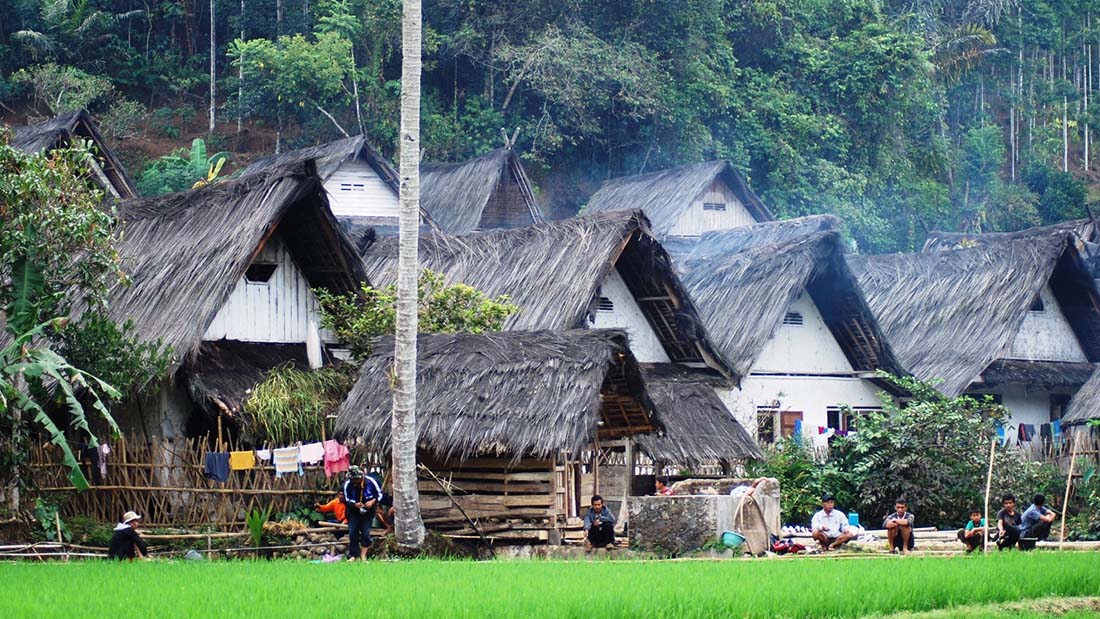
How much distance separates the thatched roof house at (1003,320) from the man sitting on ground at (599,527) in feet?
39.6

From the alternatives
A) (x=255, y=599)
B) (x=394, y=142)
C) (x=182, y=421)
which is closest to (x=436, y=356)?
(x=182, y=421)

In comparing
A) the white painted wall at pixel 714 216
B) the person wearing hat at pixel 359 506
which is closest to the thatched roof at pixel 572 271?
the person wearing hat at pixel 359 506

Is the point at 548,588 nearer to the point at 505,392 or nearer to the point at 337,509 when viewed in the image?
the point at 505,392

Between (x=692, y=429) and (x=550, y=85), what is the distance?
68.1 feet

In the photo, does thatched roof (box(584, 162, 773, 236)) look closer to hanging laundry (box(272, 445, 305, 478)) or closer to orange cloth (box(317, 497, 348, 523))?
hanging laundry (box(272, 445, 305, 478))

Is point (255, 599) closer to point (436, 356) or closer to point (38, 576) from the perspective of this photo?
Result: point (38, 576)

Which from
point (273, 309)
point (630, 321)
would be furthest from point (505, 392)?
point (630, 321)

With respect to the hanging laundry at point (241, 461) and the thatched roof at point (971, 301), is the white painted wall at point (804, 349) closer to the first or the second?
the thatched roof at point (971, 301)

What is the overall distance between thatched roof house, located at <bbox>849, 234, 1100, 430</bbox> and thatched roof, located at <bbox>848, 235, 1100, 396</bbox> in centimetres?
2

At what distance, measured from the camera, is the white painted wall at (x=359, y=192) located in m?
38.2

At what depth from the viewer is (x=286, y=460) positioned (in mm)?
21312

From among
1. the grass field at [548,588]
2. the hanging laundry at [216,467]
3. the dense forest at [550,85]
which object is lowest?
the grass field at [548,588]

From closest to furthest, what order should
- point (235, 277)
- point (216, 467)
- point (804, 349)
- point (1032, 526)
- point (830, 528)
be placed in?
point (1032, 526), point (830, 528), point (216, 467), point (235, 277), point (804, 349)

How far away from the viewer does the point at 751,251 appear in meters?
30.7
